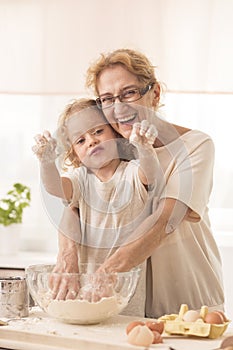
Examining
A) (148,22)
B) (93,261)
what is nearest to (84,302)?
(93,261)

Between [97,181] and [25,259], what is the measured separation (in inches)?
42.1

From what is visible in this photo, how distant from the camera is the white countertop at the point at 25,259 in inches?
122

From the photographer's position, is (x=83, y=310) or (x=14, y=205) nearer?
(x=83, y=310)

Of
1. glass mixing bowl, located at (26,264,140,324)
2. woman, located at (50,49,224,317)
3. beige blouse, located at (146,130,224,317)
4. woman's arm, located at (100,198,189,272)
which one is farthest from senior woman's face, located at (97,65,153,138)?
glass mixing bowl, located at (26,264,140,324)

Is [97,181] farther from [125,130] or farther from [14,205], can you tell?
[14,205]

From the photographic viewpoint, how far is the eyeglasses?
85.6 inches

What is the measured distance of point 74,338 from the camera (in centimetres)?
168

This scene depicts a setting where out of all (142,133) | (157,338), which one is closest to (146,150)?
(142,133)

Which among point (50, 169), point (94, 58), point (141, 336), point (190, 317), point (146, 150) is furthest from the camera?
point (94, 58)

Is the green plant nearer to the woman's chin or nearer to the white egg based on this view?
the woman's chin

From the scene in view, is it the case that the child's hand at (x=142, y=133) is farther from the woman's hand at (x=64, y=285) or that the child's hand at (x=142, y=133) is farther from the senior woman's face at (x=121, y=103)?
the woman's hand at (x=64, y=285)

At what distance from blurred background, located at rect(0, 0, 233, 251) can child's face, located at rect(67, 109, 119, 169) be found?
105cm

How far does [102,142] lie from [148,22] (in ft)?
3.99

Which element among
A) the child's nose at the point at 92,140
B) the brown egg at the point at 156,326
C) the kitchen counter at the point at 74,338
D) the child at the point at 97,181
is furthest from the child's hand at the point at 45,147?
the brown egg at the point at 156,326
